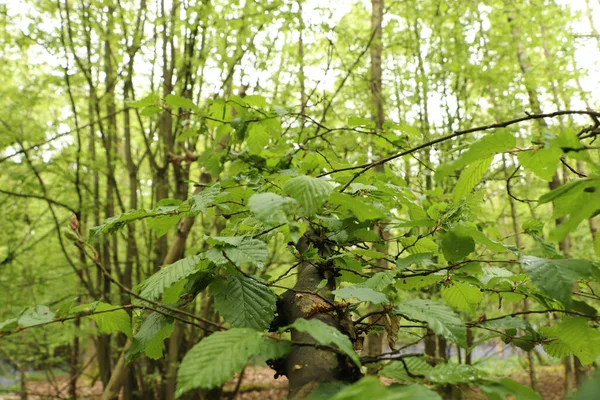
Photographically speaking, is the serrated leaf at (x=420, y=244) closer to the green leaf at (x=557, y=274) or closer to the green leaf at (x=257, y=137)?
the green leaf at (x=557, y=274)

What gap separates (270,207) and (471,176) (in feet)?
1.67

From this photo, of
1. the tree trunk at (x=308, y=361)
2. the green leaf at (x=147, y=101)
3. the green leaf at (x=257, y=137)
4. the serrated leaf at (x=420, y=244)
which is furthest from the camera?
the green leaf at (x=257, y=137)

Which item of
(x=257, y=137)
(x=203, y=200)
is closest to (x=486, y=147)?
(x=203, y=200)

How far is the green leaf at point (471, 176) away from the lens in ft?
2.72

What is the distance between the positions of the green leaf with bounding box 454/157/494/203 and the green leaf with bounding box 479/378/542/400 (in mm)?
426

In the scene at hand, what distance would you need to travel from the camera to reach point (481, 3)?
5730mm

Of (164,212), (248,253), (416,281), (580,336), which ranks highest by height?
(164,212)

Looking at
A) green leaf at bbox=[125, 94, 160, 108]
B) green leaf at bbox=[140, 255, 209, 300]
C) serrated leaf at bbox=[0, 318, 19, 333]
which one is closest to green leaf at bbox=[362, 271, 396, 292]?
green leaf at bbox=[140, 255, 209, 300]

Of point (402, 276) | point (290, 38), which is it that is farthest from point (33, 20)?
point (402, 276)

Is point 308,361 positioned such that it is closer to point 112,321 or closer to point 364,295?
point 364,295

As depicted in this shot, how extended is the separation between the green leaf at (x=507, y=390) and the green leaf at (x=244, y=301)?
39 centimetres

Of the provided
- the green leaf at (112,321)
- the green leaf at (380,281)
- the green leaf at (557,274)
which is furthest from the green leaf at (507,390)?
the green leaf at (112,321)

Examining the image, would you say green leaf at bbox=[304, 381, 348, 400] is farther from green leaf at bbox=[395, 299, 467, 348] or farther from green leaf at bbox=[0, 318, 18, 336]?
green leaf at bbox=[0, 318, 18, 336]

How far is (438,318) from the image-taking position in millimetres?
681
